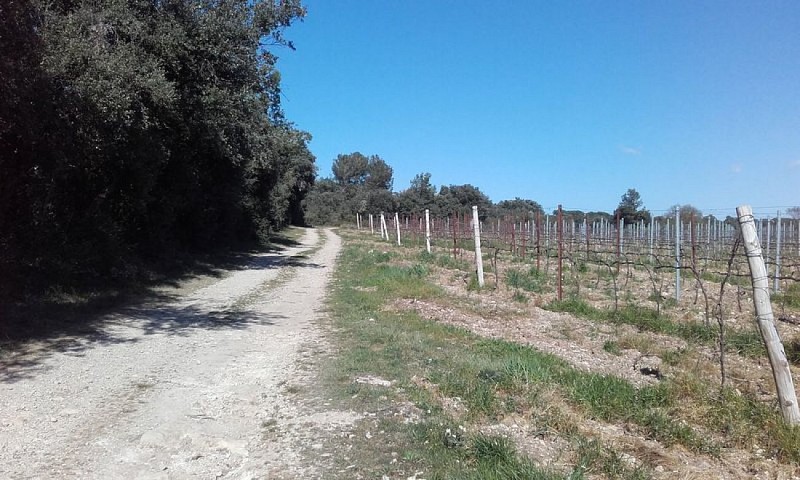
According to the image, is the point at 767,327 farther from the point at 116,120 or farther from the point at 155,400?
the point at 116,120

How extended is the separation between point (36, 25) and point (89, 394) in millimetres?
7443

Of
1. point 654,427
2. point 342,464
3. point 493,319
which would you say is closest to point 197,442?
point 342,464

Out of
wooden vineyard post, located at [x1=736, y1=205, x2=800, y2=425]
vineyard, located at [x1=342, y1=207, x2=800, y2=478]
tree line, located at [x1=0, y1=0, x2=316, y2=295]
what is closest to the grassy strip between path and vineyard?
vineyard, located at [x1=342, y1=207, x2=800, y2=478]

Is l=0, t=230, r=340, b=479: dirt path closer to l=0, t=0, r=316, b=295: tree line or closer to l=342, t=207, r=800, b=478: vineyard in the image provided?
l=342, t=207, r=800, b=478: vineyard

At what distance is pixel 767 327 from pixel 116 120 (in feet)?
37.3

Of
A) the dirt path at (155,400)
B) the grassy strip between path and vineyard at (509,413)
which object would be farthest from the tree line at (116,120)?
the grassy strip between path and vineyard at (509,413)

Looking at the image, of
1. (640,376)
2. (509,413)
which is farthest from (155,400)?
(640,376)

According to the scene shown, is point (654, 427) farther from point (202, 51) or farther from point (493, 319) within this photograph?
point (202, 51)

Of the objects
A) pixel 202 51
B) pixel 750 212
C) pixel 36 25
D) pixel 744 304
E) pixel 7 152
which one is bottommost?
pixel 744 304

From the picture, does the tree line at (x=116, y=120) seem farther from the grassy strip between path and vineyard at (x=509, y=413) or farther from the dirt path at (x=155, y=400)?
the grassy strip between path and vineyard at (x=509, y=413)

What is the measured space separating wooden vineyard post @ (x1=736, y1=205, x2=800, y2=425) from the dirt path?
167 inches

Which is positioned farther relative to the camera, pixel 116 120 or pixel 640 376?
pixel 116 120

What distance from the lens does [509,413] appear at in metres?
5.54

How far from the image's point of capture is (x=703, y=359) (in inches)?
310
